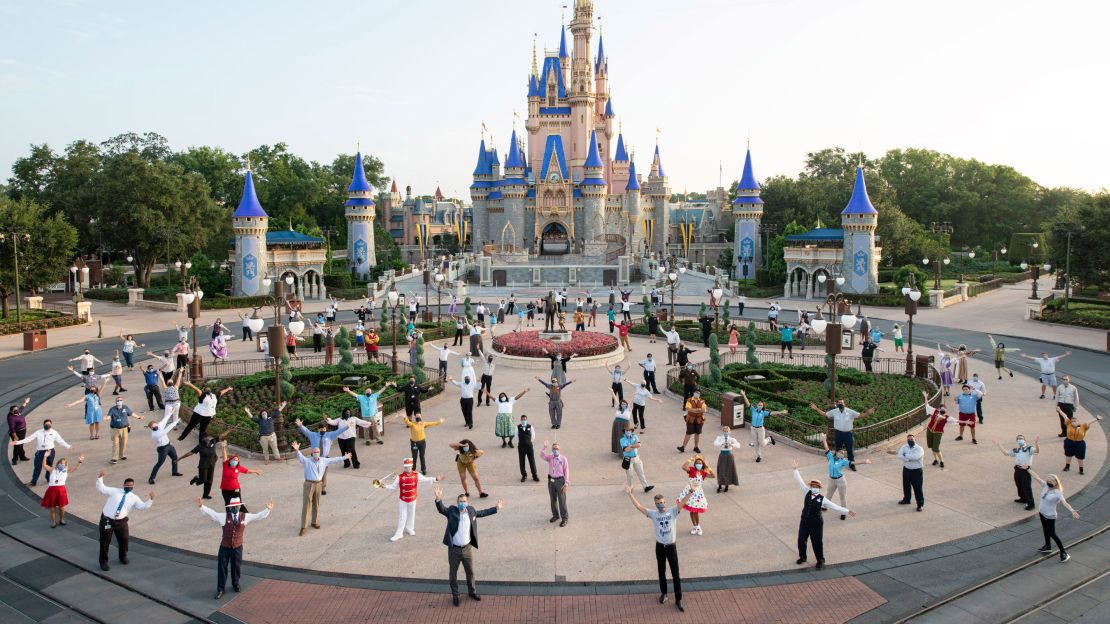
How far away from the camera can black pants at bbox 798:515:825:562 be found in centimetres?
1086

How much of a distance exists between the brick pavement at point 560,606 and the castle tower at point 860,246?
148 ft

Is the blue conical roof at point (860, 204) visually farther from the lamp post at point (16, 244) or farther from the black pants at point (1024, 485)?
the black pants at point (1024, 485)

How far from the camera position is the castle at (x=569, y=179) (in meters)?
84.9

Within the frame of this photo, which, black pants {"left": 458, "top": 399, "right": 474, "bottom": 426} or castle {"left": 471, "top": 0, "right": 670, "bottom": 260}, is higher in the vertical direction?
castle {"left": 471, "top": 0, "right": 670, "bottom": 260}

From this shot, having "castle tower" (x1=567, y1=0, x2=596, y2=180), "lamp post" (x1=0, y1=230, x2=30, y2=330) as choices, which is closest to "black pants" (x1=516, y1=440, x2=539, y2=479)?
"lamp post" (x1=0, y1=230, x2=30, y2=330)

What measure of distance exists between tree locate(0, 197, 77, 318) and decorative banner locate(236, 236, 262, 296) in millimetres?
11064

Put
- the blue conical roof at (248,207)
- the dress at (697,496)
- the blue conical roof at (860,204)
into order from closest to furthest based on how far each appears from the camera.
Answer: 1. the dress at (697,496)
2. the blue conical roof at (860,204)
3. the blue conical roof at (248,207)

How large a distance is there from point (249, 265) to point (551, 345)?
35200 millimetres

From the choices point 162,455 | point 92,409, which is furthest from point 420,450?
point 92,409

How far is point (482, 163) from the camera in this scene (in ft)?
291

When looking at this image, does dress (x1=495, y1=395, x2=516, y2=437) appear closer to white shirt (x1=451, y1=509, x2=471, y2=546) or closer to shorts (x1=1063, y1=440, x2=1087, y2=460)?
white shirt (x1=451, y1=509, x2=471, y2=546)

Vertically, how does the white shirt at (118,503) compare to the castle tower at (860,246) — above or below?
below

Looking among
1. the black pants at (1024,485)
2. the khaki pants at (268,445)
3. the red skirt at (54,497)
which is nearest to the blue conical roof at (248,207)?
the khaki pants at (268,445)

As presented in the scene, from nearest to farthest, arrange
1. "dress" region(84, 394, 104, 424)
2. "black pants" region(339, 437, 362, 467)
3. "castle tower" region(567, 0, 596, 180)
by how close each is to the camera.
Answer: "black pants" region(339, 437, 362, 467)
"dress" region(84, 394, 104, 424)
"castle tower" region(567, 0, 596, 180)
